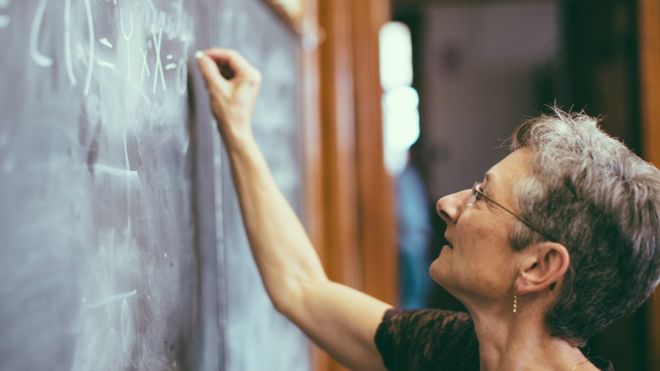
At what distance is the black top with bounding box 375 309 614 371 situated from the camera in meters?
1.43

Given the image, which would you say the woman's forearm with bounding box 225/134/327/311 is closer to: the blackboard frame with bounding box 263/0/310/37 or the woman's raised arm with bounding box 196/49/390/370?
the woman's raised arm with bounding box 196/49/390/370

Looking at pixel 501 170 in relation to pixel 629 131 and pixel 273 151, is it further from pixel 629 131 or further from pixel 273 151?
pixel 629 131

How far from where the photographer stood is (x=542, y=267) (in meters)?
1.27

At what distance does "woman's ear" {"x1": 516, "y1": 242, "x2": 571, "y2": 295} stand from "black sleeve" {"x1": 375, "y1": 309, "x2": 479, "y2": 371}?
21 centimetres

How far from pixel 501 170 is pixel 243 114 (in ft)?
1.55

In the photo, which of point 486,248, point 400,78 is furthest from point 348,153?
point 400,78

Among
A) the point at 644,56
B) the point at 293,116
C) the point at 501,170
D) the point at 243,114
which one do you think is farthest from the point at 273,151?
the point at 644,56

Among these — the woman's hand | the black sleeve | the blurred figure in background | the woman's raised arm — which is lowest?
the blurred figure in background

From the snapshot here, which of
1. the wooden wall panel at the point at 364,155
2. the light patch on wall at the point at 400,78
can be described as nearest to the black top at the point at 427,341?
the wooden wall panel at the point at 364,155

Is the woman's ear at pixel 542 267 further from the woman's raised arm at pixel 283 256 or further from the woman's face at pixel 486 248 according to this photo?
the woman's raised arm at pixel 283 256

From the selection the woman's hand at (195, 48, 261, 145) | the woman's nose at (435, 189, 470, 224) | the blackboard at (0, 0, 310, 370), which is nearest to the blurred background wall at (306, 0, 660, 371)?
the woman's nose at (435, 189, 470, 224)

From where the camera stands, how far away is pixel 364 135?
375cm

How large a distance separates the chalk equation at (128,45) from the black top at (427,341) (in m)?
0.60

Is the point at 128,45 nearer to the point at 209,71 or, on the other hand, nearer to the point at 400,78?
the point at 209,71
